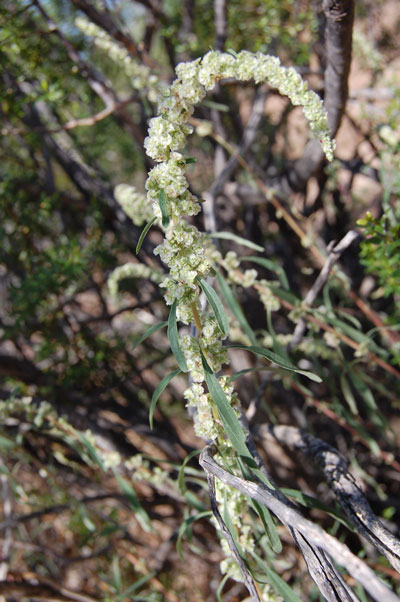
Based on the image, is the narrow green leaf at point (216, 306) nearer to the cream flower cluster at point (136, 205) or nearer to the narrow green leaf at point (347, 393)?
the cream flower cluster at point (136, 205)

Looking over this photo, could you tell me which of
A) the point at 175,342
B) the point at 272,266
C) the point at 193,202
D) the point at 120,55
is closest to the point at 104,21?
the point at 120,55

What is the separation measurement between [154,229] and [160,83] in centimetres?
54

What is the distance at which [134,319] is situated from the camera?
1927 millimetres

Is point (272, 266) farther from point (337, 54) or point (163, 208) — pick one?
point (163, 208)

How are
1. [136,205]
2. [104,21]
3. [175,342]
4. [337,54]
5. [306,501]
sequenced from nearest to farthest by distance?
[175,342], [306,501], [337,54], [136,205], [104,21]

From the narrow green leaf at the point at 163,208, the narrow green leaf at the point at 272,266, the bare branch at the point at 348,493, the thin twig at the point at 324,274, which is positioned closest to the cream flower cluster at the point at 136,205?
the narrow green leaf at the point at 272,266

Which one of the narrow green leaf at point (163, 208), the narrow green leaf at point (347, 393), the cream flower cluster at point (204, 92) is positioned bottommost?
the narrow green leaf at point (347, 393)

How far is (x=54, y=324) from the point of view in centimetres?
180

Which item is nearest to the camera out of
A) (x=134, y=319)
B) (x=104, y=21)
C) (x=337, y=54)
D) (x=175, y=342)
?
(x=175, y=342)

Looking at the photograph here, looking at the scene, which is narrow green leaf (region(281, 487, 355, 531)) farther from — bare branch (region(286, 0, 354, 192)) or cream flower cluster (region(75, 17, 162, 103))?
cream flower cluster (region(75, 17, 162, 103))

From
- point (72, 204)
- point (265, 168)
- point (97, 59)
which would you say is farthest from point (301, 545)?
point (97, 59)

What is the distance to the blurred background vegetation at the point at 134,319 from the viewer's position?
4.86ft

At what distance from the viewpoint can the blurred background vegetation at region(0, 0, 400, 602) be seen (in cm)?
148

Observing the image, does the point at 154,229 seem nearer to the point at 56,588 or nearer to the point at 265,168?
the point at 265,168
